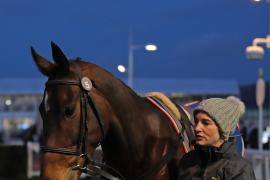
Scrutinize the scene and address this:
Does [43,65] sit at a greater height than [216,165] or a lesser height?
greater

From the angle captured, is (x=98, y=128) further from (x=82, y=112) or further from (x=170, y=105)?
(x=170, y=105)

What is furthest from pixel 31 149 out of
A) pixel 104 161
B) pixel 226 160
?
pixel 226 160

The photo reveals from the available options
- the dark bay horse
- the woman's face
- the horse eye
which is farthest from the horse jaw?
the woman's face

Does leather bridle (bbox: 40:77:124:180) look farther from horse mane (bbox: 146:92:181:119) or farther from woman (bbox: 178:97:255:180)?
horse mane (bbox: 146:92:181:119)

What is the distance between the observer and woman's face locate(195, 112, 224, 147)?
2.78 metres

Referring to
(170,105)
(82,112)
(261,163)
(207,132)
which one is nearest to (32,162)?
(261,163)

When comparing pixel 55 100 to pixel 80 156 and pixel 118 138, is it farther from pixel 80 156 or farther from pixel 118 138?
pixel 118 138

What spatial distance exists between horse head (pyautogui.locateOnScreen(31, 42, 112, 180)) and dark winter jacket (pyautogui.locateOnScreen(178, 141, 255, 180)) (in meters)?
0.64

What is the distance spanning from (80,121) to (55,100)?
0.66 ft

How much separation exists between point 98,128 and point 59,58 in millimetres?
492

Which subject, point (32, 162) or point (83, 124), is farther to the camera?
point (32, 162)

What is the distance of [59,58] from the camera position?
326cm

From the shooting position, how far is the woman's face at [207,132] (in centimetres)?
278

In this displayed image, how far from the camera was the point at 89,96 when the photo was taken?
334 cm
